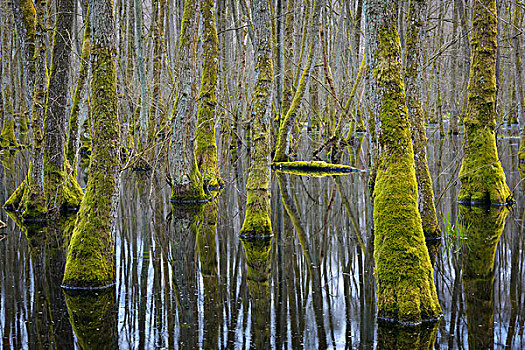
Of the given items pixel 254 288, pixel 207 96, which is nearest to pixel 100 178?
pixel 254 288

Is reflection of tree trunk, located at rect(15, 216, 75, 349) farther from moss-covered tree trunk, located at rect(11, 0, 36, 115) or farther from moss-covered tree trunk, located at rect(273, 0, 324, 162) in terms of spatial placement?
moss-covered tree trunk, located at rect(273, 0, 324, 162)

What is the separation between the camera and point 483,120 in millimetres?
13438

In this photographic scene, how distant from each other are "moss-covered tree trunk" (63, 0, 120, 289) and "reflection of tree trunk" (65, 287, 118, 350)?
0.34 m

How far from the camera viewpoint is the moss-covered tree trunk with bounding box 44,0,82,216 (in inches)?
467

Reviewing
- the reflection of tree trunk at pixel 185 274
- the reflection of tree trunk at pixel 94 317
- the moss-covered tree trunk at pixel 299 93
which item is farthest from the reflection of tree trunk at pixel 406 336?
the moss-covered tree trunk at pixel 299 93

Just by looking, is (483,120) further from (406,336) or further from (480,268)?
(406,336)

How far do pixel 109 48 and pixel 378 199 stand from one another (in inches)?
170

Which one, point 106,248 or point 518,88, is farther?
point 518,88

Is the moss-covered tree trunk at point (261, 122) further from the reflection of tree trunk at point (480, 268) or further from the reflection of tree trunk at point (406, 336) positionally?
the reflection of tree trunk at point (406, 336)

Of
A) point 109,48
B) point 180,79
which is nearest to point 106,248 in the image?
point 109,48

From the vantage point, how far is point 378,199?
22.2 feet

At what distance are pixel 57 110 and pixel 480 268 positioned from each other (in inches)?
362

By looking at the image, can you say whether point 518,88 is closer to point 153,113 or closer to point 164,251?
point 153,113

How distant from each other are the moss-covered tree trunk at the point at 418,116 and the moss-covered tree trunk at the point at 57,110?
7056mm
